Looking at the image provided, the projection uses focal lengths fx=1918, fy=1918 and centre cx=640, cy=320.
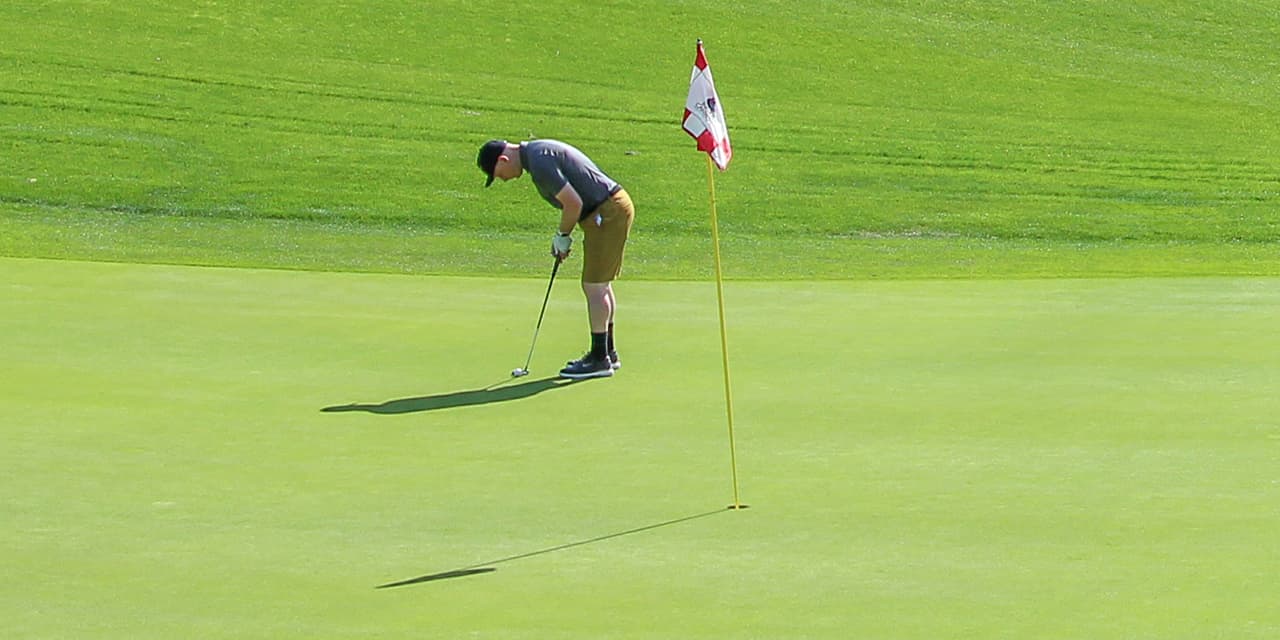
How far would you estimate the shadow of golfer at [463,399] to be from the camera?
1029 centimetres

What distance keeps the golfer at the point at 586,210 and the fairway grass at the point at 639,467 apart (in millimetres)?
328

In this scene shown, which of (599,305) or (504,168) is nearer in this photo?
(504,168)

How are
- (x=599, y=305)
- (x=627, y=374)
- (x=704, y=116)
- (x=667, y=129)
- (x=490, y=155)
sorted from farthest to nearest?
Answer: (x=667, y=129), (x=599, y=305), (x=627, y=374), (x=490, y=155), (x=704, y=116)

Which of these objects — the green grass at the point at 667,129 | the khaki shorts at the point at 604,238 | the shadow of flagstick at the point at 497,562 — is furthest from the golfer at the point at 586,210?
the green grass at the point at 667,129

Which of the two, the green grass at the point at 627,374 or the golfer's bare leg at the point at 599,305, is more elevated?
the golfer's bare leg at the point at 599,305

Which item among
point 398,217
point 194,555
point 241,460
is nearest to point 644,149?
point 398,217

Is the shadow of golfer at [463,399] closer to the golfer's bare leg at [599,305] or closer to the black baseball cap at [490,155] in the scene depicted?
the golfer's bare leg at [599,305]

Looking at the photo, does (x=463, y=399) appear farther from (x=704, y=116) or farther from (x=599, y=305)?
(x=704, y=116)

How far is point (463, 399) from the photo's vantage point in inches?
416

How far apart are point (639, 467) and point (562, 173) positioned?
3.01 metres

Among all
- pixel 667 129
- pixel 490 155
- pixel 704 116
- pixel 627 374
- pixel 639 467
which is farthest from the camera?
pixel 667 129

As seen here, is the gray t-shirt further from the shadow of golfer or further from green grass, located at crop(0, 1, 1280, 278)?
green grass, located at crop(0, 1, 1280, 278)

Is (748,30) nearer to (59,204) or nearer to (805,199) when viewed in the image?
(805,199)

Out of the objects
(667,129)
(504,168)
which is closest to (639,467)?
(504,168)
